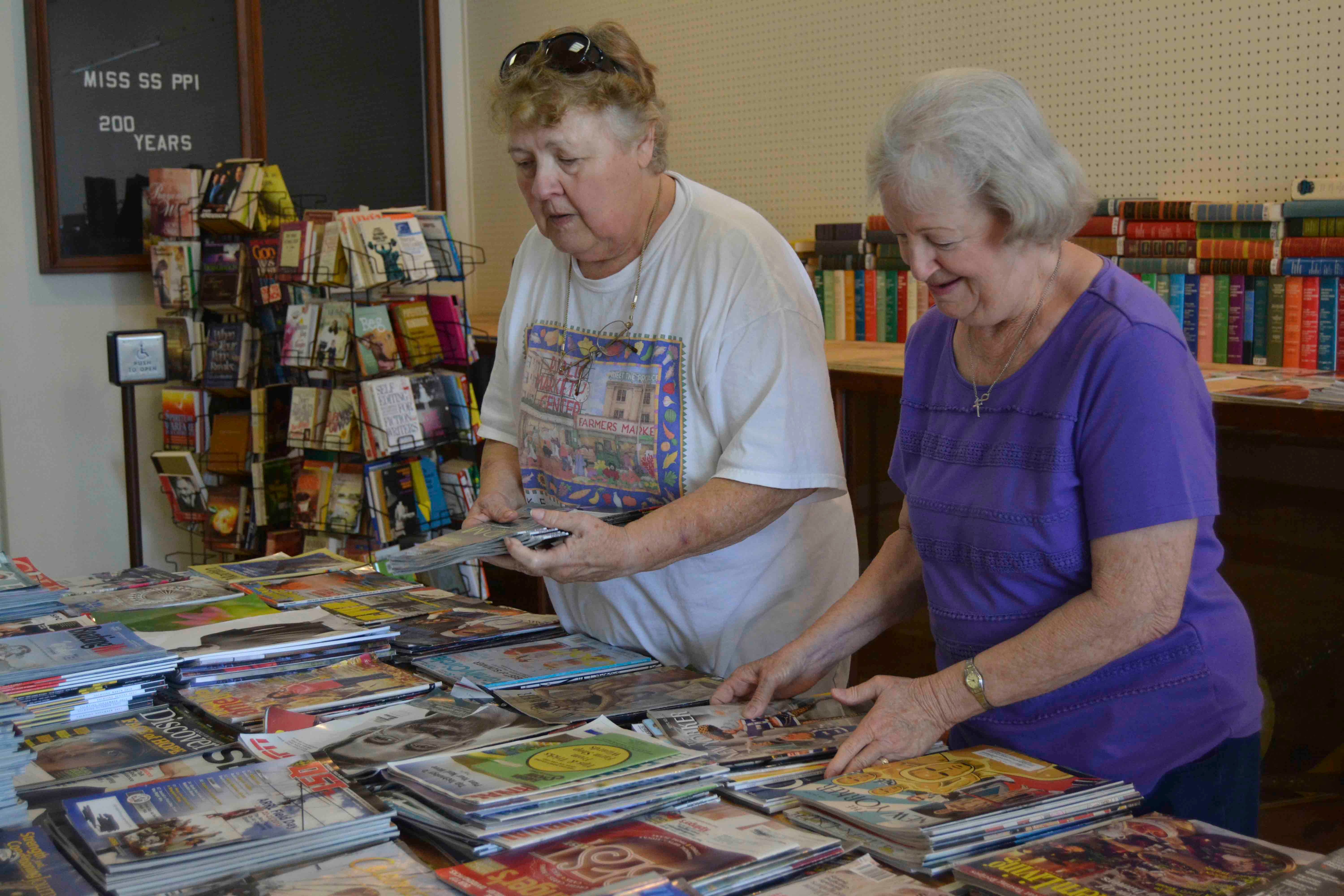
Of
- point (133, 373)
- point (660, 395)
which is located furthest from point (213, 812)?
point (133, 373)

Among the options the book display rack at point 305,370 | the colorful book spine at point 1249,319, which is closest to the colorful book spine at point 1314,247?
the colorful book spine at point 1249,319

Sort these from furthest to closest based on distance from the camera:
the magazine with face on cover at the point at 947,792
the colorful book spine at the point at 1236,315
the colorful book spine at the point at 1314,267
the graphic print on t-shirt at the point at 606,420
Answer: the colorful book spine at the point at 1236,315
the colorful book spine at the point at 1314,267
the graphic print on t-shirt at the point at 606,420
the magazine with face on cover at the point at 947,792

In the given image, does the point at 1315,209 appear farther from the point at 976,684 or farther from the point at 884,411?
the point at 976,684

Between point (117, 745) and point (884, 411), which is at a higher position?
point (884, 411)

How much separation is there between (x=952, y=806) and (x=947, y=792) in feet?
0.16

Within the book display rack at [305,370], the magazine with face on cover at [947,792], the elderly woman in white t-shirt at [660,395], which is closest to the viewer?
the magazine with face on cover at [947,792]

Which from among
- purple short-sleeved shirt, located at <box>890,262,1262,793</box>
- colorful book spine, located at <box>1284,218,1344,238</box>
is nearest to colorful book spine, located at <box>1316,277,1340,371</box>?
colorful book spine, located at <box>1284,218,1344,238</box>

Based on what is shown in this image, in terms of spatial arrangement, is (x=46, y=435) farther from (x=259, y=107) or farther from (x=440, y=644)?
(x=440, y=644)

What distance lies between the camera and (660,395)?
1.88 metres

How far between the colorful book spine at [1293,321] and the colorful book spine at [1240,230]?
0.43 ft

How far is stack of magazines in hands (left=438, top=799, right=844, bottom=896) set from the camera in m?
1.04

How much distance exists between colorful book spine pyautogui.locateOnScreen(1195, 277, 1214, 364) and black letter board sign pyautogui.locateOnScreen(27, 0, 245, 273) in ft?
13.0

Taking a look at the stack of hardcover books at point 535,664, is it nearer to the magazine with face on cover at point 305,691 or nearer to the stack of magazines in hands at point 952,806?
the magazine with face on cover at point 305,691

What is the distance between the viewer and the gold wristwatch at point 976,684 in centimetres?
137
